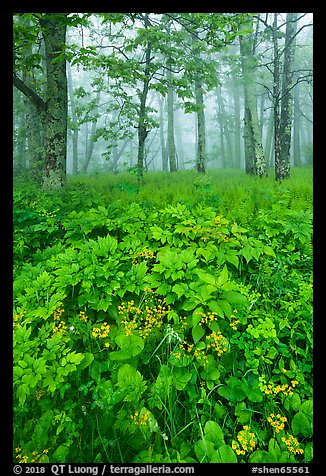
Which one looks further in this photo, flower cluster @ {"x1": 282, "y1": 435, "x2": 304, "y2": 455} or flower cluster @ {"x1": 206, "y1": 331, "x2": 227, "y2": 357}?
flower cluster @ {"x1": 206, "y1": 331, "x2": 227, "y2": 357}

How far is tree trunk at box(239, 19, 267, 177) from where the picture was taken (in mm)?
5922

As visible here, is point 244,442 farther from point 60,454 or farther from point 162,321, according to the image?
point 60,454

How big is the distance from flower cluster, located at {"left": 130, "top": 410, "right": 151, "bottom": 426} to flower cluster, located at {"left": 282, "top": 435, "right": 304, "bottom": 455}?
958 mm

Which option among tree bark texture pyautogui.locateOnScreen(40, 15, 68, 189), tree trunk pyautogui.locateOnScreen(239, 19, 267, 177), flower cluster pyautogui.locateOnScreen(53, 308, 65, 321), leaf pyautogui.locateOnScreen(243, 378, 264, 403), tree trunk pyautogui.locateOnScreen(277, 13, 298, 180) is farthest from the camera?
tree trunk pyautogui.locateOnScreen(239, 19, 267, 177)

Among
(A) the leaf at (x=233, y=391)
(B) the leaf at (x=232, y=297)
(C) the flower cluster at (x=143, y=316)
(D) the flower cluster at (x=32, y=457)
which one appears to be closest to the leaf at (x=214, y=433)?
(A) the leaf at (x=233, y=391)

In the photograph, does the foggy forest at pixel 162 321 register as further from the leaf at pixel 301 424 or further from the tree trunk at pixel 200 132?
the tree trunk at pixel 200 132

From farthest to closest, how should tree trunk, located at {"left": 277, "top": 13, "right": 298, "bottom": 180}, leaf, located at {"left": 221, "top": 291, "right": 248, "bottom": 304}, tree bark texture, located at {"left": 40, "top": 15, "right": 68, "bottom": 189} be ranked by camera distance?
tree trunk, located at {"left": 277, "top": 13, "right": 298, "bottom": 180} → tree bark texture, located at {"left": 40, "top": 15, "right": 68, "bottom": 189} → leaf, located at {"left": 221, "top": 291, "right": 248, "bottom": 304}

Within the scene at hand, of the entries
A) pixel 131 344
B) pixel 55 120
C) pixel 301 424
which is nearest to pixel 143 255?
pixel 131 344

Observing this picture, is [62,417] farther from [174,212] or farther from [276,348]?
[174,212]

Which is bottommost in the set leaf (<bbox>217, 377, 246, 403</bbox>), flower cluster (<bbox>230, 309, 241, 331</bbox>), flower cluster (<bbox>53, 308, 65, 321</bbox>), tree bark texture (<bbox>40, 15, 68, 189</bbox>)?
leaf (<bbox>217, 377, 246, 403</bbox>)

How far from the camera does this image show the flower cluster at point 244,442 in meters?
1.67

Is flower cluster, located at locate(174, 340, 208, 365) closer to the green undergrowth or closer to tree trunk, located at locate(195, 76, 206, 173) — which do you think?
the green undergrowth

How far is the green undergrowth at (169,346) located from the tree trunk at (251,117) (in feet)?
10.6

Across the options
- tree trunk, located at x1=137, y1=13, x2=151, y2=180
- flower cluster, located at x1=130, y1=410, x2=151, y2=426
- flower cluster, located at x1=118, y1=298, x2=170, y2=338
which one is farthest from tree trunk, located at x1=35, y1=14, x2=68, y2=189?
flower cluster, located at x1=130, y1=410, x2=151, y2=426
